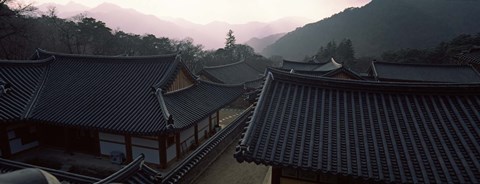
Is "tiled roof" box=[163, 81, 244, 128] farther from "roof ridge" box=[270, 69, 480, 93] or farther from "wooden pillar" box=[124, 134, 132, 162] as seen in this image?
"roof ridge" box=[270, 69, 480, 93]

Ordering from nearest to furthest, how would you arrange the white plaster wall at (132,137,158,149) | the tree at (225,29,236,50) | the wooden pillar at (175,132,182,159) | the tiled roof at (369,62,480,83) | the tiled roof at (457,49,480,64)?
the white plaster wall at (132,137,158,149), the wooden pillar at (175,132,182,159), the tiled roof at (369,62,480,83), the tiled roof at (457,49,480,64), the tree at (225,29,236,50)

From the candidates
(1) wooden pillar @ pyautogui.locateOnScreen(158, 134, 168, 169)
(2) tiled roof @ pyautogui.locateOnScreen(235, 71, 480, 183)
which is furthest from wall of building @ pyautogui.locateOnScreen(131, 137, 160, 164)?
(2) tiled roof @ pyautogui.locateOnScreen(235, 71, 480, 183)

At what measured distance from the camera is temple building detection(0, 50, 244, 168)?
1603cm

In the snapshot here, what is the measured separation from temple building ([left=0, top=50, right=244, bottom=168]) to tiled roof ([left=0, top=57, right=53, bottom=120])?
45 millimetres

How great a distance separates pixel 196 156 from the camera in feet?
52.4

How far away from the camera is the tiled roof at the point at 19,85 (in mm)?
16500

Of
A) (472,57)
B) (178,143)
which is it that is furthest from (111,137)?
Answer: (472,57)

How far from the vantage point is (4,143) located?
1683 centimetres

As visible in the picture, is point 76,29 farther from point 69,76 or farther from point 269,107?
point 269,107

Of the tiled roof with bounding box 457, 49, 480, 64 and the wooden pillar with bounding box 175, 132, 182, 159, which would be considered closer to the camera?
the wooden pillar with bounding box 175, 132, 182, 159

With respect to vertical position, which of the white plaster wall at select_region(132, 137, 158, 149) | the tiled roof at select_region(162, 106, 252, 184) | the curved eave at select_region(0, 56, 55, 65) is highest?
the curved eave at select_region(0, 56, 55, 65)

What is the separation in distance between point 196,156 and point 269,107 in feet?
26.0

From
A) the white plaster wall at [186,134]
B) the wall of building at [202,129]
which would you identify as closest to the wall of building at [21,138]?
the white plaster wall at [186,134]

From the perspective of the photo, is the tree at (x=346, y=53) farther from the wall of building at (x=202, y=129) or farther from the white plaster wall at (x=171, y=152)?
the white plaster wall at (x=171, y=152)
